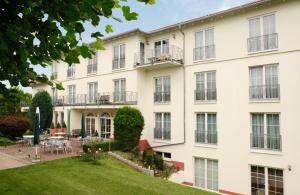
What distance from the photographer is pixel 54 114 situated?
3328 centimetres

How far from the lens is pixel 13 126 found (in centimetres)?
2648

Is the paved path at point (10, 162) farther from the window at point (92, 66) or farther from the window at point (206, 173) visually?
the window at point (92, 66)

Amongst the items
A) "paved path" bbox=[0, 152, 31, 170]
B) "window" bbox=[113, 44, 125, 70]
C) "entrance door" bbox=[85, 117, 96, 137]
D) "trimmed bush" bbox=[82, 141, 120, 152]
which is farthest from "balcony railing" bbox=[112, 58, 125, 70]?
"paved path" bbox=[0, 152, 31, 170]

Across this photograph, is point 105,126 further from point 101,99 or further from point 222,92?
point 222,92

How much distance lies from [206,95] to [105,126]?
11.5 metres

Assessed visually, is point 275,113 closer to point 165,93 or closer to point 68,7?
point 165,93

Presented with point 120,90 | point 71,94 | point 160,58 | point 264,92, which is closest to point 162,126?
point 120,90

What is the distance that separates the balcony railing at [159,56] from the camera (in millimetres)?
21188

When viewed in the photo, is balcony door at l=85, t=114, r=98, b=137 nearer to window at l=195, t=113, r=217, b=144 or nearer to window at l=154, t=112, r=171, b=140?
window at l=154, t=112, r=171, b=140

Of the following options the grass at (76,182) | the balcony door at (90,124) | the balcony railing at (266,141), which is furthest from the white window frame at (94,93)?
the balcony railing at (266,141)

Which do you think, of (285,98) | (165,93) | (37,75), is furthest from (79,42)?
(165,93)

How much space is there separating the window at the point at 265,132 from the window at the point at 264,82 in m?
1.29

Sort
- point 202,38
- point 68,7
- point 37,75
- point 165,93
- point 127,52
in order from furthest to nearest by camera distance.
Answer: point 127,52 → point 165,93 → point 202,38 → point 37,75 → point 68,7

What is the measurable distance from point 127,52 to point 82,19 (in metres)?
20.7
